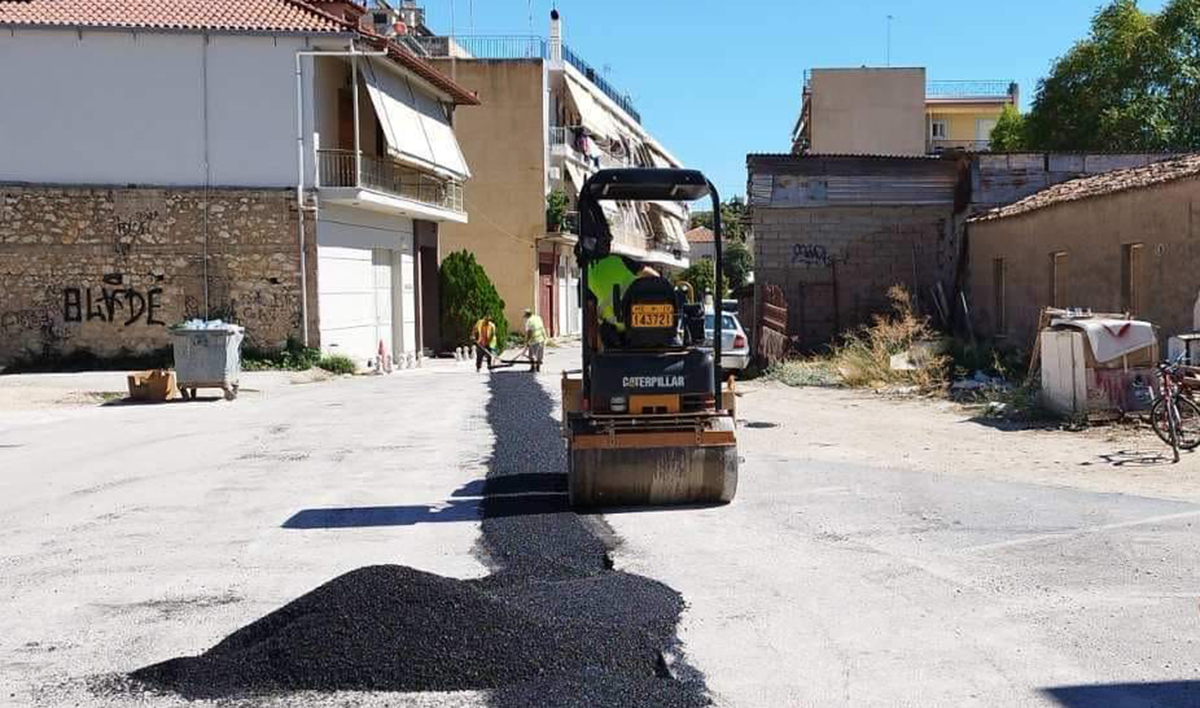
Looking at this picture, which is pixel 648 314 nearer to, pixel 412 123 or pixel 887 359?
pixel 887 359

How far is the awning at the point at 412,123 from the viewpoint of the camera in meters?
30.9

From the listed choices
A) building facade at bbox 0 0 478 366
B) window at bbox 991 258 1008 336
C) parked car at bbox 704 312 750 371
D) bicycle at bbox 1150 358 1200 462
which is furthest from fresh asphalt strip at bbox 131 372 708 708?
building facade at bbox 0 0 478 366

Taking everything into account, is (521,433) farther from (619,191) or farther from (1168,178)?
(1168,178)

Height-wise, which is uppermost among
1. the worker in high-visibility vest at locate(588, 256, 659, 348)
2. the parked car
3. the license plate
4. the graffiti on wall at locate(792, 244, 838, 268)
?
the graffiti on wall at locate(792, 244, 838, 268)

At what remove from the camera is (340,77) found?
30641 millimetres

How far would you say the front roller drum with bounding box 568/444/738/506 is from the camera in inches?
388

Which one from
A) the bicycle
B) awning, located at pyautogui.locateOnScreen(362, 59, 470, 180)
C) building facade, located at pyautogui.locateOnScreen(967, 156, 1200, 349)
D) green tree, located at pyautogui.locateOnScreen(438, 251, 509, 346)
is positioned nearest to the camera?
the bicycle

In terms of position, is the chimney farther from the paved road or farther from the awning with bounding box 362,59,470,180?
the paved road

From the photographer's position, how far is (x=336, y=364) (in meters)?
28.6

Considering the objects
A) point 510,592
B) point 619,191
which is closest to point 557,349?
point 619,191

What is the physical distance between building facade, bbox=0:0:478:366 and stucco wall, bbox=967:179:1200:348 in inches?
574

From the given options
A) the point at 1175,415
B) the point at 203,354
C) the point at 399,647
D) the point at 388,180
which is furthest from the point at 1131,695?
the point at 388,180

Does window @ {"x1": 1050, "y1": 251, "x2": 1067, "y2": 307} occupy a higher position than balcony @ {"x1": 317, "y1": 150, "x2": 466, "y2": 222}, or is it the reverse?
balcony @ {"x1": 317, "y1": 150, "x2": 466, "y2": 222}

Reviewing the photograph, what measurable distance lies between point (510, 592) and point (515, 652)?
1206mm
